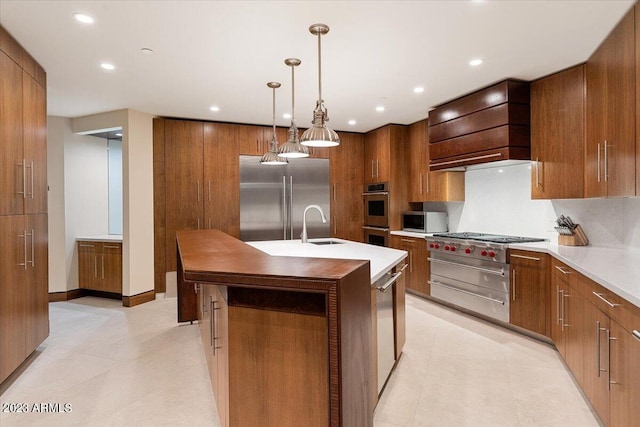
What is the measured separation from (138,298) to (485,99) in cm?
488

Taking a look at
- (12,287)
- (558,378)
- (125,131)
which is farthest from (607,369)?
(125,131)

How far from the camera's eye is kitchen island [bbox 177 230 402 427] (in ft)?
4.50

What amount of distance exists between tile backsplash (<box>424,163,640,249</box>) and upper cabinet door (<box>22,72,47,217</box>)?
4.81 m

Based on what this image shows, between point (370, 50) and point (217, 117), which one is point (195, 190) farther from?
point (370, 50)

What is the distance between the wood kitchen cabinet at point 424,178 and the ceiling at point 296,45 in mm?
1049

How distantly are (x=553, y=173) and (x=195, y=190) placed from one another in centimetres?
433

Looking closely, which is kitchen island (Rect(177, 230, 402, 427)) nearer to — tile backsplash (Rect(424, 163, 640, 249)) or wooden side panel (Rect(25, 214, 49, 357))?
wooden side panel (Rect(25, 214, 49, 357))

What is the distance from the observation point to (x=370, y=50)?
2963 mm

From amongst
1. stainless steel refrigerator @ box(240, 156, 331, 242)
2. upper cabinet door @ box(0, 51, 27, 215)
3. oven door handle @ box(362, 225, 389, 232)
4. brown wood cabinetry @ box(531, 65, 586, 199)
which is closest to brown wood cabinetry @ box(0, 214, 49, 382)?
upper cabinet door @ box(0, 51, 27, 215)

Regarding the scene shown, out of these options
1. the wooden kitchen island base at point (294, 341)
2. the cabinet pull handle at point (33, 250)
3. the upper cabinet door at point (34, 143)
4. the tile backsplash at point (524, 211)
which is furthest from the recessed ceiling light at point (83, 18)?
the tile backsplash at point (524, 211)

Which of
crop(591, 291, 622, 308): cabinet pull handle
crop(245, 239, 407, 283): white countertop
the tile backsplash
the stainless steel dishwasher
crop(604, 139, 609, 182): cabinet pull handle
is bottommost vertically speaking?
the stainless steel dishwasher

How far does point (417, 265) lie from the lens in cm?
498

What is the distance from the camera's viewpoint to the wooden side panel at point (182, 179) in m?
5.05

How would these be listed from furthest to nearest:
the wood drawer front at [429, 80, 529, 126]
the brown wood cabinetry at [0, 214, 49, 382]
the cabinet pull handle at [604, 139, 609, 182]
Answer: the wood drawer front at [429, 80, 529, 126], the cabinet pull handle at [604, 139, 609, 182], the brown wood cabinetry at [0, 214, 49, 382]
